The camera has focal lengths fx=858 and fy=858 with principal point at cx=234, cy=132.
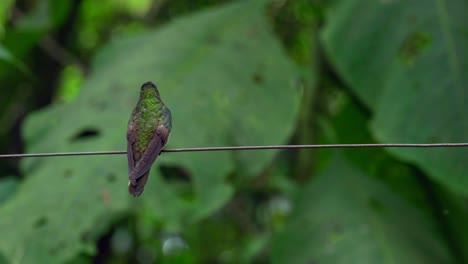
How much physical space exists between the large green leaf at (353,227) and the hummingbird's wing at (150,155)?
6.13 feet

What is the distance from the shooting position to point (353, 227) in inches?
160

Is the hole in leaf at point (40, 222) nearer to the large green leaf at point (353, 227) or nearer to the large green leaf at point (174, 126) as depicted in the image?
the large green leaf at point (174, 126)

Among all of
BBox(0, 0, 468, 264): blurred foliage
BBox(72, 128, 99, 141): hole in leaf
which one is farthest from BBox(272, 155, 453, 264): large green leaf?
BBox(72, 128, 99, 141): hole in leaf

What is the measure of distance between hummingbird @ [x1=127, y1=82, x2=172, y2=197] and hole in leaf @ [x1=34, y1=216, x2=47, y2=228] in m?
1.34

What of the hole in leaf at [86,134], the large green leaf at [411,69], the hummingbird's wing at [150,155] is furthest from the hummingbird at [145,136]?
the hole in leaf at [86,134]

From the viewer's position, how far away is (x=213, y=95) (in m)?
4.14

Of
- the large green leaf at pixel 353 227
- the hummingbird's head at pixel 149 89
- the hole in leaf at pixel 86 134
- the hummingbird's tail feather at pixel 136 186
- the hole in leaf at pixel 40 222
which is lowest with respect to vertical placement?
the large green leaf at pixel 353 227

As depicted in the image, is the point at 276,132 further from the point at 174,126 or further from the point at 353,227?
the point at 353,227

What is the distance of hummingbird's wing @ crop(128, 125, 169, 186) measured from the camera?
1.93m

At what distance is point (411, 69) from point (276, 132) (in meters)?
0.72

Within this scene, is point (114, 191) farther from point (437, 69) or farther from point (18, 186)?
point (437, 69)

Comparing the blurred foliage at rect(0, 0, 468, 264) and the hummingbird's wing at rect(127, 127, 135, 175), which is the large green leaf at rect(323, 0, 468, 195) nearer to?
the blurred foliage at rect(0, 0, 468, 264)

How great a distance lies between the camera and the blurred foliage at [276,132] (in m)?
3.68

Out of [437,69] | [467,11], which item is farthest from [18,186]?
[467,11]
